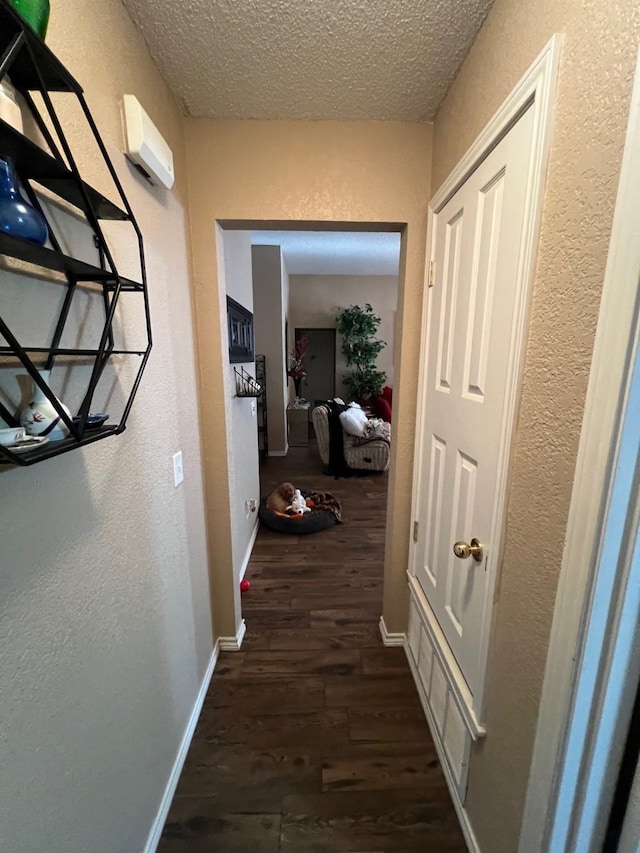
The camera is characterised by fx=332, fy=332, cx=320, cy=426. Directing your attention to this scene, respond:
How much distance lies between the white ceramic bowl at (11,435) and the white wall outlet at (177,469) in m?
0.71

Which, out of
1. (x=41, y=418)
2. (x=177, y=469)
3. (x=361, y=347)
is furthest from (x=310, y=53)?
(x=361, y=347)

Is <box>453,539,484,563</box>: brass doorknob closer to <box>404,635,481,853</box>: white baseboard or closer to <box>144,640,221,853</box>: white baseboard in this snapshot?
<box>404,635,481,853</box>: white baseboard

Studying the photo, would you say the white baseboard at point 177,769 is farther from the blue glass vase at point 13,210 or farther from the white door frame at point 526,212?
the blue glass vase at point 13,210

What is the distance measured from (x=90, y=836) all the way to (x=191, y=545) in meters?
0.76

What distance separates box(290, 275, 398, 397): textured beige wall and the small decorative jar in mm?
5950

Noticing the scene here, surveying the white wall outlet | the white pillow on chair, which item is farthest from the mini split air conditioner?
the white pillow on chair

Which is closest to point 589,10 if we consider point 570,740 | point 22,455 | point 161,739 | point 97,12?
point 97,12

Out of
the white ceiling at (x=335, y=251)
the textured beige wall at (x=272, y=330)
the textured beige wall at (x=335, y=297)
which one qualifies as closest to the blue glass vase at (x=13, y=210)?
the white ceiling at (x=335, y=251)

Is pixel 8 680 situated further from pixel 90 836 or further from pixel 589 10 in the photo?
pixel 589 10

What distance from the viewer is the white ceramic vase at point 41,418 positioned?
52cm

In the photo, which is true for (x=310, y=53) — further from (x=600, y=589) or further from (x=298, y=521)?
(x=298, y=521)

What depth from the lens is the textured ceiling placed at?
89 cm

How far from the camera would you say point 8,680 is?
1.80 feet

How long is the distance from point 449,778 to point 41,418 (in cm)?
169
